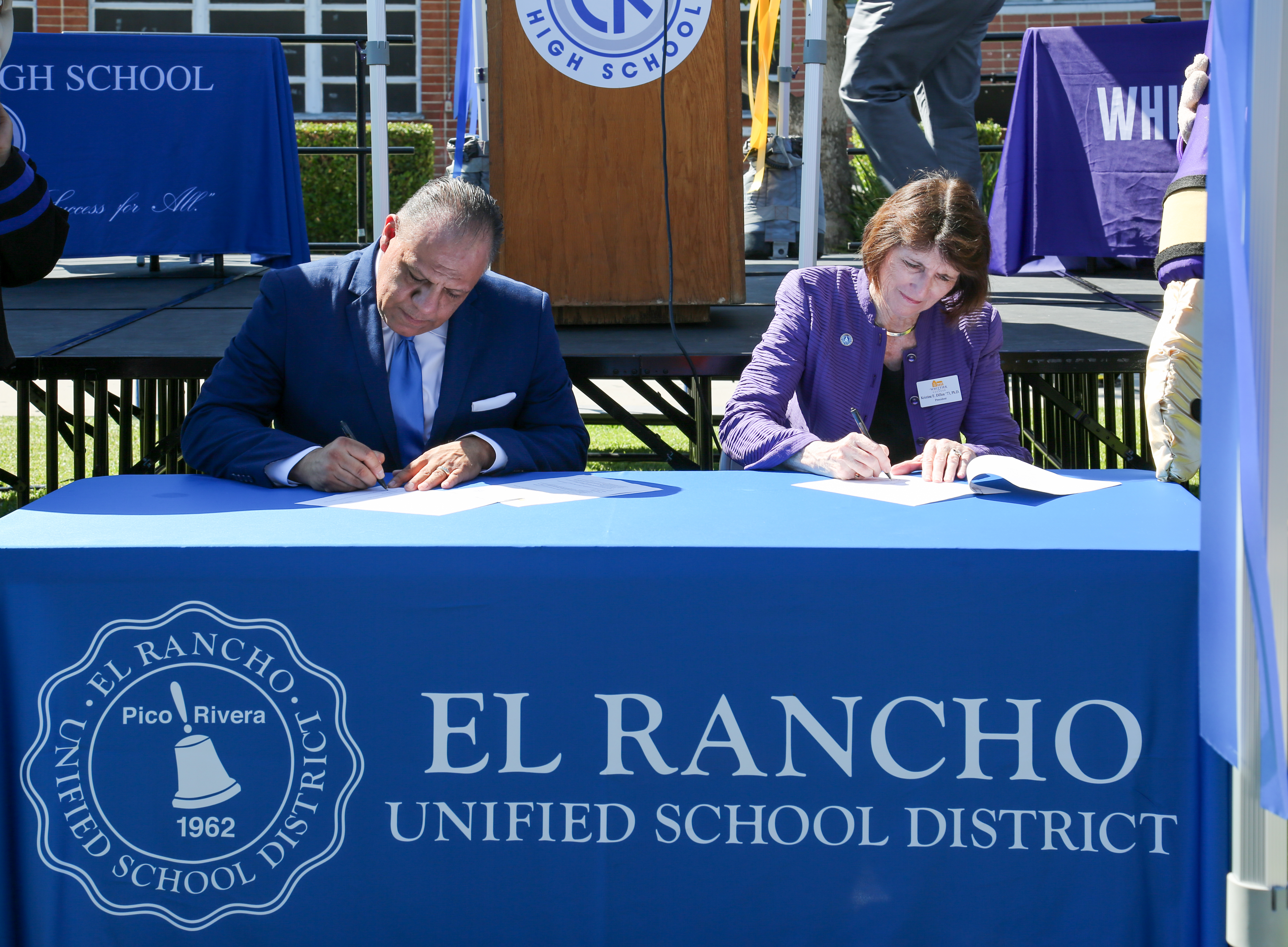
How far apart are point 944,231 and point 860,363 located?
326 mm

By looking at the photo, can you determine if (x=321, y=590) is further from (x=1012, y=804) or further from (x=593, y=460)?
(x=593, y=460)

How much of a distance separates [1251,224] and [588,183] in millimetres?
2174

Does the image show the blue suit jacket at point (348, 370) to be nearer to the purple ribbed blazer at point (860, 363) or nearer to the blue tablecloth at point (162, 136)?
the purple ribbed blazer at point (860, 363)

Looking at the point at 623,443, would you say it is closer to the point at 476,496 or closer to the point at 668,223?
the point at 668,223

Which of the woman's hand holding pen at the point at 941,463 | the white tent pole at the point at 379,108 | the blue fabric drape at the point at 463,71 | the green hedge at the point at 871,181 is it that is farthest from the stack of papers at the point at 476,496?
the green hedge at the point at 871,181

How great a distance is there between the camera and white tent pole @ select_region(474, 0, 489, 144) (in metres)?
4.35

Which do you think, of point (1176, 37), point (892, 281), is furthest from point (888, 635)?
point (1176, 37)

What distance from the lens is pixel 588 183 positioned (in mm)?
3320

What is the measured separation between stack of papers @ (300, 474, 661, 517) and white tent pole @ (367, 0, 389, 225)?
115 cm

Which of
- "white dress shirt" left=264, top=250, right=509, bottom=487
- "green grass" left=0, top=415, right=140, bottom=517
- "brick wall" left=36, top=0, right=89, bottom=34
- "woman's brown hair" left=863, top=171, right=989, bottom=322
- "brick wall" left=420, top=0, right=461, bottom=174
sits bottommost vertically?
"green grass" left=0, top=415, right=140, bottom=517

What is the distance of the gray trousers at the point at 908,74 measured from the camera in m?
3.88

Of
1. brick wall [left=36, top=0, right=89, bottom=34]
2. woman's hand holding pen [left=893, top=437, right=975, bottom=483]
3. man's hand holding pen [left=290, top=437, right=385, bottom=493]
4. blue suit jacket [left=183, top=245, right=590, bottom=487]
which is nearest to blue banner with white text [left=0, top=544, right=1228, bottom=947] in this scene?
man's hand holding pen [left=290, top=437, right=385, bottom=493]

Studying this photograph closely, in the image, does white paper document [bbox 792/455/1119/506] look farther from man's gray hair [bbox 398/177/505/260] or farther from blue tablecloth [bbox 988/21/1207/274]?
blue tablecloth [bbox 988/21/1207/274]

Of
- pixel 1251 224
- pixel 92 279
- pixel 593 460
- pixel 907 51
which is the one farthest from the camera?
→ pixel 593 460
